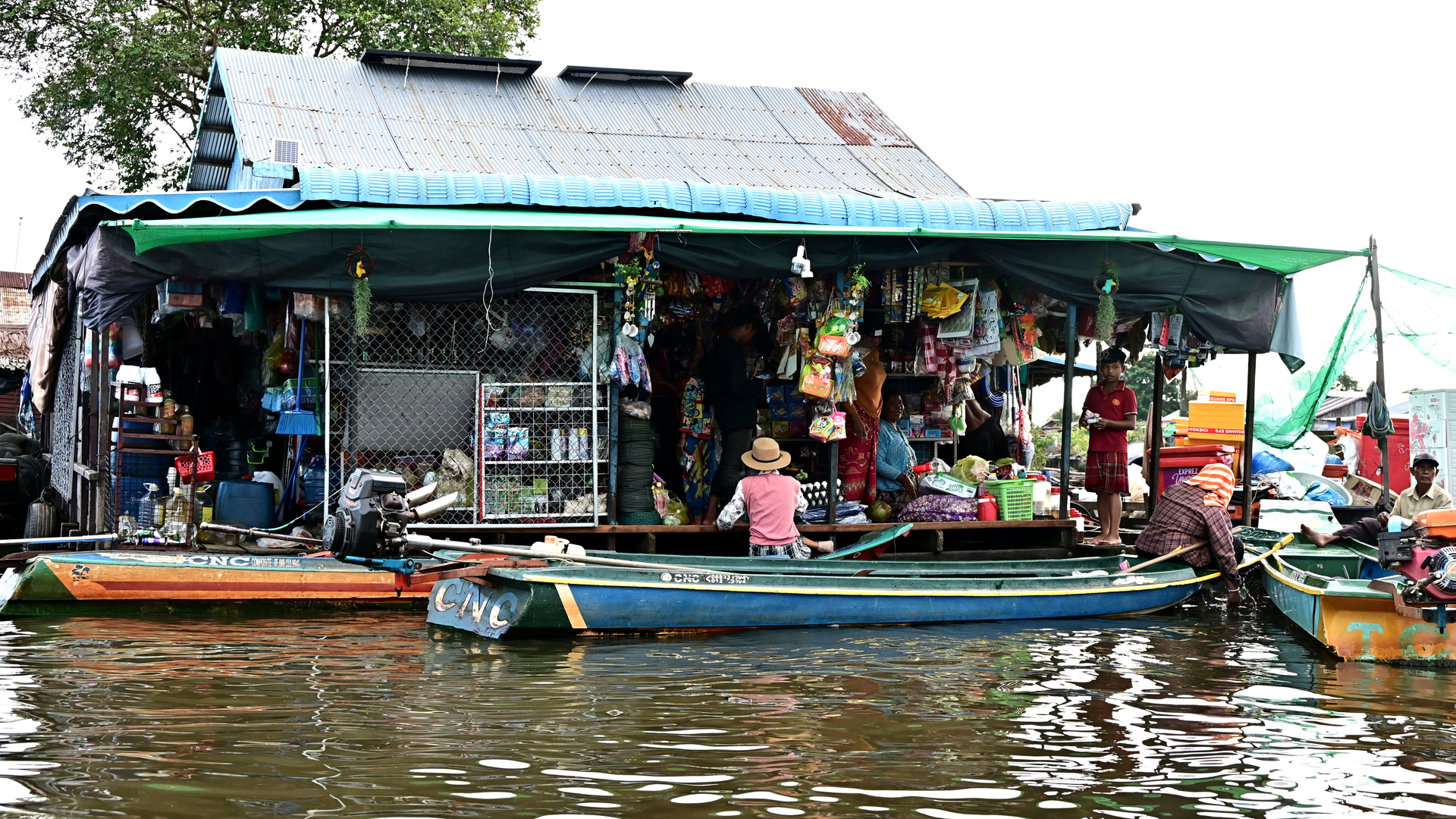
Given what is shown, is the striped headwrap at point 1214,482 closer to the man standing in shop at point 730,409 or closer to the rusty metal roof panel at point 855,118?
the man standing in shop at point 730,409

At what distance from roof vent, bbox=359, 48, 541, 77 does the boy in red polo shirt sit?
765cm

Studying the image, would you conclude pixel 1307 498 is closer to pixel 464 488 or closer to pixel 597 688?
pixel 464 488

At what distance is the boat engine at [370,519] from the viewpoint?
794cm

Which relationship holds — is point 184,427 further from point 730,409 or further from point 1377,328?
point 1377,328

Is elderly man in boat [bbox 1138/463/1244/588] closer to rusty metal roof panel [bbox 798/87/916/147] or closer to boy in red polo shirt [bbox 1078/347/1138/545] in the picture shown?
boy in red polo shirt [bbox 1078/347/1138/545]

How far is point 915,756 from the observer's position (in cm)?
589

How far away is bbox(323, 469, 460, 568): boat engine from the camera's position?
794 centimetres

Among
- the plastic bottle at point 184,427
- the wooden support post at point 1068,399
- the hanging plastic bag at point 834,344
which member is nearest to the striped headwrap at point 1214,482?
the wooden support post at point 1068,399

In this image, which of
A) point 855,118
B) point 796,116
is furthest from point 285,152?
point 855,118

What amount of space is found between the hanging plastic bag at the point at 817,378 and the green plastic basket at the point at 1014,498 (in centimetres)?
221

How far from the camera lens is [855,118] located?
54.9 feet

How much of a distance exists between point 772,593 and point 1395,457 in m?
16.3

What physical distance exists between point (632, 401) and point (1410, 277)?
7301mm

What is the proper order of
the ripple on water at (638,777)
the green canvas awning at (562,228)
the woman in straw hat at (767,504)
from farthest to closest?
1. the woman in straw hat at (767,504)
2. the green canvas awning at (562,228)
3. the ripple on water at (638,777)
